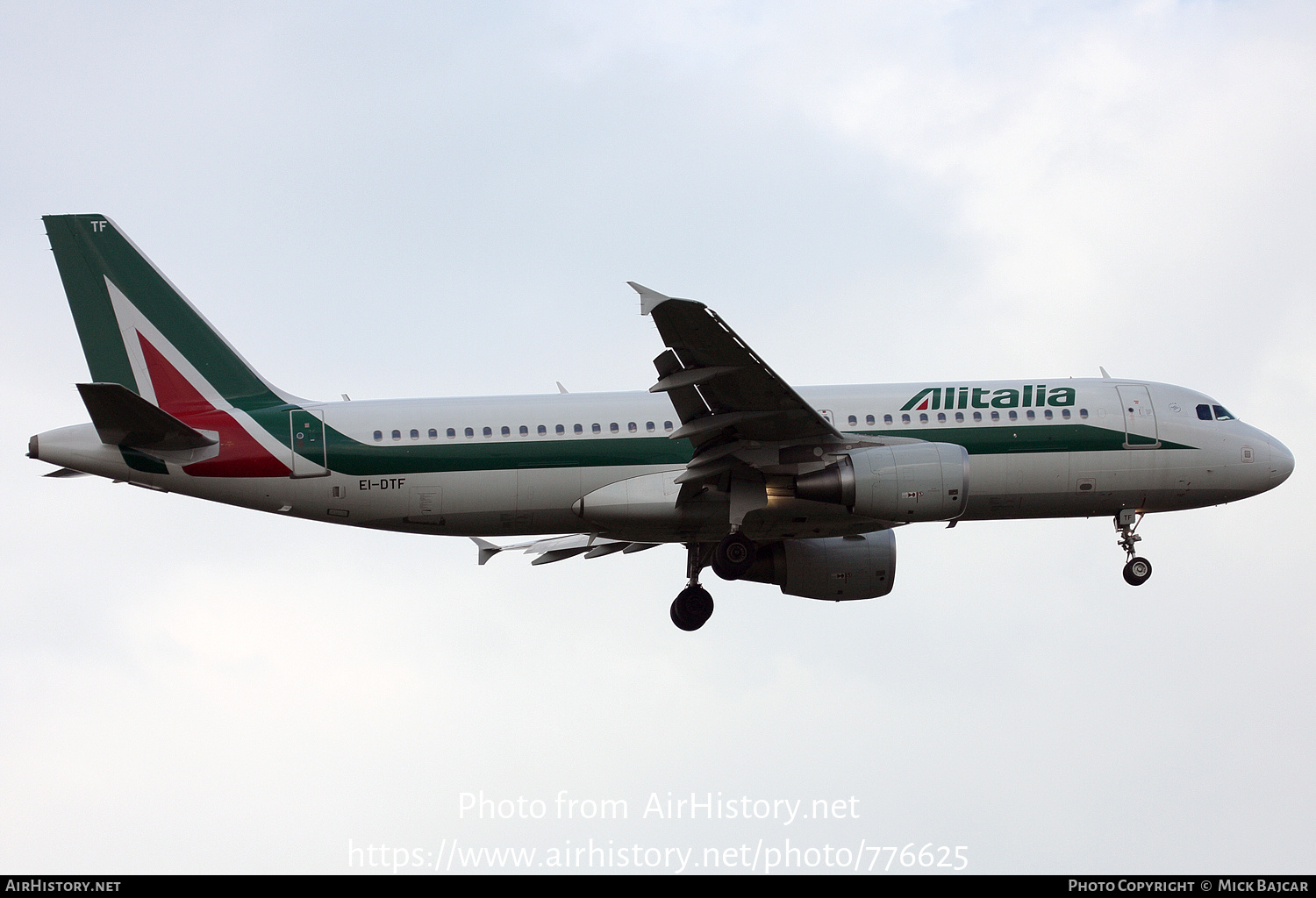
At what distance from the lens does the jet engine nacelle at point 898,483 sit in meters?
29.9

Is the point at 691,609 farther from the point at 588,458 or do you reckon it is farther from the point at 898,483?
the point at 898,483

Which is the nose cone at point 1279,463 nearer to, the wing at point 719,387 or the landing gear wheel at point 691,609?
the wing at point 719,387

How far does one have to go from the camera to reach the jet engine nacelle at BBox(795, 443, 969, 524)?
29859mm

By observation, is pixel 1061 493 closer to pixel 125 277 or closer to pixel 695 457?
pixel 695 457

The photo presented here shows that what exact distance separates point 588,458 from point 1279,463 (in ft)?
55.7

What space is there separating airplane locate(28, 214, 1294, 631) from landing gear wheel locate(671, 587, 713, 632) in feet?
5.45

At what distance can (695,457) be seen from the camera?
31188 millimetres

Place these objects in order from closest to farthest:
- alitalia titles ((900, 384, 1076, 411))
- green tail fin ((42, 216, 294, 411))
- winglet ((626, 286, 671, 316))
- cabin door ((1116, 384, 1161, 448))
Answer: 1. winglet ((626, 286, 671, 316))
2. green tail fin ((42, 216, 294, 411))
3. alitalia titles ((900, 384, 1076, 411))
4. cabin door ((1116, 384, 1161, 448))

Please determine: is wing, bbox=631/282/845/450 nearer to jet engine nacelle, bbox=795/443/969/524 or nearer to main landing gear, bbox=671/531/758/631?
jet engine nacelle, bbox=795/443/969/524

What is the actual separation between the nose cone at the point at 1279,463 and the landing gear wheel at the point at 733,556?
12.7 m

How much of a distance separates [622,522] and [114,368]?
39.9 feet

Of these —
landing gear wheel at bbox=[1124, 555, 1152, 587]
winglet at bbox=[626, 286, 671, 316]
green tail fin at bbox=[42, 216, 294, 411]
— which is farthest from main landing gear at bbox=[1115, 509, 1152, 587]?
green tail fin at bbox=[42, 216, 294, 411]

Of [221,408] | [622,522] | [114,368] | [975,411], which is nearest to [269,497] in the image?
[221,408]

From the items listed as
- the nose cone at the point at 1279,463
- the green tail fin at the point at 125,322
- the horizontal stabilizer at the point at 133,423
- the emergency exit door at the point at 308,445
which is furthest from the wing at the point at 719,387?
the nose cone at the point at 1279,463
